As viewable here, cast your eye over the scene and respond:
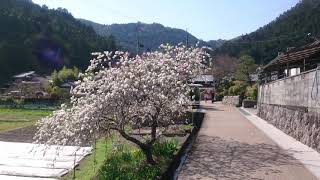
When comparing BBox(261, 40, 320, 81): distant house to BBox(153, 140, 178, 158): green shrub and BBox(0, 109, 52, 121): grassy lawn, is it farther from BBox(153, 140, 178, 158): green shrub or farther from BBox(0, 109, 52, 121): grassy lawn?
BBox(0, 109, 52, 121): grassy lawn

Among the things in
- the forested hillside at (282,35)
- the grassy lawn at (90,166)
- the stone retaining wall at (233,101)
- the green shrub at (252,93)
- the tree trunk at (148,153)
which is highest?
the forested hillside at (282,35)

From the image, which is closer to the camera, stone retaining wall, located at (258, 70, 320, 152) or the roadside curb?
the roadside curb

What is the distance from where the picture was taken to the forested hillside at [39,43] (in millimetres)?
93250

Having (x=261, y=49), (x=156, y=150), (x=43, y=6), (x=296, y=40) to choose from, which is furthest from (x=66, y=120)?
(x=43, y=6)

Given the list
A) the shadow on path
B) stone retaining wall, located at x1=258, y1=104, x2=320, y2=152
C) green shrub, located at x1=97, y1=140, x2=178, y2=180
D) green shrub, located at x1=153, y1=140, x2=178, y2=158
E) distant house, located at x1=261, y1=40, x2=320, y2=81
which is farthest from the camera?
distant house, located at x1=261, y1=40, x2=320, y2=81

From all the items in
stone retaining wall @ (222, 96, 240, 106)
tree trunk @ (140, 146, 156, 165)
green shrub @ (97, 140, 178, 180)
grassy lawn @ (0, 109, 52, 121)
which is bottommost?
grassy lawn @ (0, 109, 52, 121)

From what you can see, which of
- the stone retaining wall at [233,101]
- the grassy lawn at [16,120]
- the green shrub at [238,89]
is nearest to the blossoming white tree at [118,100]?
the grassy lawn at [16,120]

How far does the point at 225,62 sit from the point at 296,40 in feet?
81.1

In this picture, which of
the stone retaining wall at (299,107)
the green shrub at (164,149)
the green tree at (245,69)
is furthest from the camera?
the green tree at (245,69)

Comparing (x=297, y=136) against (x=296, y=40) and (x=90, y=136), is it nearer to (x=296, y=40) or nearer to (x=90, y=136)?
(x=90, y=136)

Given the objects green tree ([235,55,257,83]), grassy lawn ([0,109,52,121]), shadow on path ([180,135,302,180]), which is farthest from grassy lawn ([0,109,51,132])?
green tree ([235,55,257,83])

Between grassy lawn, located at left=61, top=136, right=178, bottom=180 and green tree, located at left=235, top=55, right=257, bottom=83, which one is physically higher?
green tree, located at left=235, top=55, right=257, bottom=83

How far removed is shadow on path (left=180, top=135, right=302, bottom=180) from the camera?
1179cm

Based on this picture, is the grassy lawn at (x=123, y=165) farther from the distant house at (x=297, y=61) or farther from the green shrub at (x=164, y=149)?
the distant house at (x=297, y=61)
